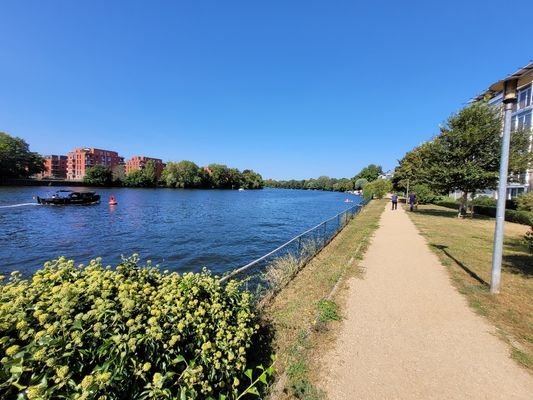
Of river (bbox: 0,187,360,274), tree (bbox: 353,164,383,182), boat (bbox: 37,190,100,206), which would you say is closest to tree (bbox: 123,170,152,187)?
boat (bbox: 37,190,100,206)

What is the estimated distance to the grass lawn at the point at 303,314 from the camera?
341cm

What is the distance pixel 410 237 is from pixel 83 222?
24885 millimetres

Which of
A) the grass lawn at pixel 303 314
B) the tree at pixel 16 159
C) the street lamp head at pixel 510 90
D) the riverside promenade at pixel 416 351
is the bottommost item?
the grass lawn at pixel 303 314

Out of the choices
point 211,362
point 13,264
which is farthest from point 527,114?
point 13,264

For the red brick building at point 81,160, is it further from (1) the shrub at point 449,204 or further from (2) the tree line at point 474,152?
(2) the tree line at point 474,152

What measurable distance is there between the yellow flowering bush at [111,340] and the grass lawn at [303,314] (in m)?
0.91

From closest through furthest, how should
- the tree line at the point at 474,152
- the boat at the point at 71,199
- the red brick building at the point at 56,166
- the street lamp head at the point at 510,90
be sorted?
the street lamp head at the point at 510,90 → the tree line at the point at 474,152 → the boat at the point at 71,199 → the red brick building at the point at 56,166

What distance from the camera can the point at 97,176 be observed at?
3558 inches

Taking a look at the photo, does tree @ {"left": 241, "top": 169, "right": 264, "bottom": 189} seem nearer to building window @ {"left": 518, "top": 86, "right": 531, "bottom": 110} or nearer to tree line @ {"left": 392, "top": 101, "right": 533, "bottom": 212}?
building window @ {"left": 518, "top": 86, "right": 531, "bottom": 110}

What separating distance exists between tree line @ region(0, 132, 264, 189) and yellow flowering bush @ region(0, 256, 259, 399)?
104824mm

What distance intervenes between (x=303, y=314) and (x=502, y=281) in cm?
559

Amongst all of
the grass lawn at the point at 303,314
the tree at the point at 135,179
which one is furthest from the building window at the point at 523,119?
the tree at the point at 135,179

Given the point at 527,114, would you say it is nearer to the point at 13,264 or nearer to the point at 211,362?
the point at 211,362

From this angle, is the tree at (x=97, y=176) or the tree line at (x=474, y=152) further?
the tree at (x=97, y=176)
